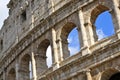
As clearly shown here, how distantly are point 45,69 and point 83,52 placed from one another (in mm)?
3620

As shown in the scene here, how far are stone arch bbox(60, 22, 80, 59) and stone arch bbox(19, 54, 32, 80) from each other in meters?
3.40

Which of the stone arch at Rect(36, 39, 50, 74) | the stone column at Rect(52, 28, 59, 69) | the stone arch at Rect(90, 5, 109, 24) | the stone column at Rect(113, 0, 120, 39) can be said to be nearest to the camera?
the stone column at Rect(113, 0, 120, 39)

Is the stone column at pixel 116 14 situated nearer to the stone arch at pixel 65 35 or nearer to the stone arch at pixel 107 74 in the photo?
the stone arch at pixel 107 74

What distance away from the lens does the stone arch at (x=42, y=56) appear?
19.8 meters

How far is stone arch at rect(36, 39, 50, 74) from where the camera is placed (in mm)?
19797

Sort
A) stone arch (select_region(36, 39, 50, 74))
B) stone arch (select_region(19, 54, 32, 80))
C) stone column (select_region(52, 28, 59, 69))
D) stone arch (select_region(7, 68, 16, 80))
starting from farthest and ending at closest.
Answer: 1. stone arch (select_region(7, 68, 16, 80))
2. stone arch (select_region(19, 54, 32, 80))
3. stone arch (select_region(36, 39, 50, 74))
4. stone column (select_region(52, 28, 59, 69))

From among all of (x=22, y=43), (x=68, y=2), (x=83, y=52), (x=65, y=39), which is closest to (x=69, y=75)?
(x=83, y=52)

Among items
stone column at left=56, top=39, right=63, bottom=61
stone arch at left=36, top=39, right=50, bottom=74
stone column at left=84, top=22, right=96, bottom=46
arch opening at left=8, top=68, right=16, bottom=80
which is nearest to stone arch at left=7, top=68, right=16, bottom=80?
arch opening at left=8, top=68, right=16, bottom=80

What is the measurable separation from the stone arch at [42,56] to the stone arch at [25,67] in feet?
4.77

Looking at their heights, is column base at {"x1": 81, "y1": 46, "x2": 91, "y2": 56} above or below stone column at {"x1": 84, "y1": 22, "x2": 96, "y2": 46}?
below

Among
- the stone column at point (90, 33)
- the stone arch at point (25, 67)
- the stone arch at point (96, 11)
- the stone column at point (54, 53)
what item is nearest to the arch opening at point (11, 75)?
the stone arch at point (25, 67)

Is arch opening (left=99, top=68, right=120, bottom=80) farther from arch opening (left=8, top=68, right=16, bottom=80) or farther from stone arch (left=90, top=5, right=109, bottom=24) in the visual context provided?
arch opening (left=8, top=68, right=16, bottom=80)

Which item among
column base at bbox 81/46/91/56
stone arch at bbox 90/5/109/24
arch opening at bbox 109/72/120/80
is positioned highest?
stone arch at bbox 90/5/109/24

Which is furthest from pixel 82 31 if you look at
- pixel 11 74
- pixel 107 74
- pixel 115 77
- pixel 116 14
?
pixel 11 74
